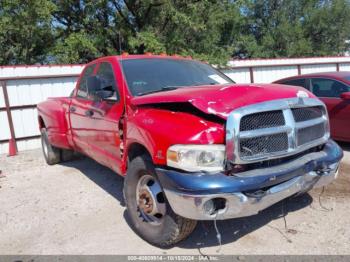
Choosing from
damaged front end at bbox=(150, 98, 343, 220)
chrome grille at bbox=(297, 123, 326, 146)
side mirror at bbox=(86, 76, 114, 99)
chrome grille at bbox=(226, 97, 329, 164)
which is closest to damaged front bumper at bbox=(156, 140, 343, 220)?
damaged front end at bbox=(150, 98, 343, 220)

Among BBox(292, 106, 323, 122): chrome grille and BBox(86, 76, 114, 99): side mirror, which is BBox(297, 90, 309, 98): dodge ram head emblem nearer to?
BBox(292, 106, 323, 122): chrome grille

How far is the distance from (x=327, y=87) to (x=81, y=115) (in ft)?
16.4

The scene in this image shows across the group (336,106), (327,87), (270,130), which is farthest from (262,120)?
(327,87)

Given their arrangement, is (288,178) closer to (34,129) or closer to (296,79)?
(296,79)

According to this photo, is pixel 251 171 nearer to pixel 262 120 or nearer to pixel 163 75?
pixel 262 120

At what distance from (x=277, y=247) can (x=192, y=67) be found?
2.56m

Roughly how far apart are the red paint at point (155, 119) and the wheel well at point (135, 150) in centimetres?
3

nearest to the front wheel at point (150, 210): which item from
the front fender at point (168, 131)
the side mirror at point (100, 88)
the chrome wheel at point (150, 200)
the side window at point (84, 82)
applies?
the chrome wheel at point (150, 200)

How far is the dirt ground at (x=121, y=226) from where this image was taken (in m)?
3.46

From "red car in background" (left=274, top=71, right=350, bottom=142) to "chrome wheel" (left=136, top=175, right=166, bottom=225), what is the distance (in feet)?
15.6

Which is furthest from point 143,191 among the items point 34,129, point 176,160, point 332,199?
point 34,129

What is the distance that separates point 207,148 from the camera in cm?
296

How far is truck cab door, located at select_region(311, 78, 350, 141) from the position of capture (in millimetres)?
6738

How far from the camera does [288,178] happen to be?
10.5 feet
